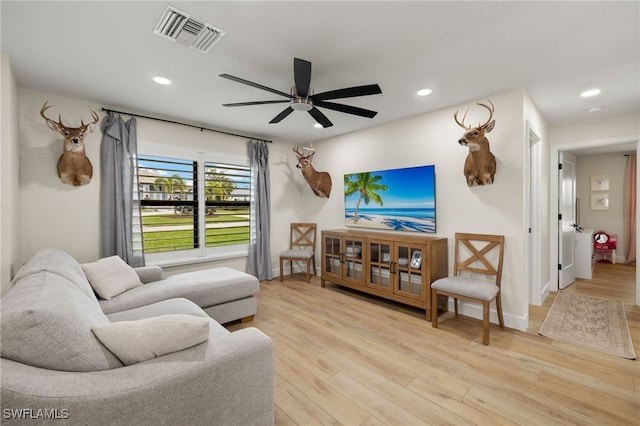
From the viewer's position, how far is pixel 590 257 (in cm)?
467

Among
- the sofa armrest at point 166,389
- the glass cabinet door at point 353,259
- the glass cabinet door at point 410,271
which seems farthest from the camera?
the glass cabinet door at point 353,259

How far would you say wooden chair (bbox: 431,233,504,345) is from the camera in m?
2.62

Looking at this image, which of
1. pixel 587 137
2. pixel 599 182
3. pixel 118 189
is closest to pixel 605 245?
pixel 599 182

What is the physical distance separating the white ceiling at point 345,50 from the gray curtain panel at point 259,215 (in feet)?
4.83

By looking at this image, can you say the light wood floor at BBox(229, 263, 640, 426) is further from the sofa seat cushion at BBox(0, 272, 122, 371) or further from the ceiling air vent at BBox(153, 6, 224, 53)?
the ceiling air vent at BBox(153, 6, 224, 53)

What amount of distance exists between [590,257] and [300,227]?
5.07 meters

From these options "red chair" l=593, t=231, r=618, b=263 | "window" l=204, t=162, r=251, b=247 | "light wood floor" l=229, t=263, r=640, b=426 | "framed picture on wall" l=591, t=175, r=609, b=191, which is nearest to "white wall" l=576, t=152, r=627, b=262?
"framed picture on wall" l=591, t=175, r=609, b=191

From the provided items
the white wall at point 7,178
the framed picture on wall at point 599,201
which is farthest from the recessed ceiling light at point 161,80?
the framed picture on wall at point 599,201

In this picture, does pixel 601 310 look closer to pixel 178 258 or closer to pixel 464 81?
pixel 464 81

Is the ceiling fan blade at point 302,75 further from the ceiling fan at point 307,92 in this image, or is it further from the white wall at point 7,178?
the white wall at point 7,178

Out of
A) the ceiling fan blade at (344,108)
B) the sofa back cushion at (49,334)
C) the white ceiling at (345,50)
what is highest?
the white ceiling at (345,50)

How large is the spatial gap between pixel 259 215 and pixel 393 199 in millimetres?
2243

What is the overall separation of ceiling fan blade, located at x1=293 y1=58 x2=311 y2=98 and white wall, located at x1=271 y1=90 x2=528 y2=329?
1961 millimetres

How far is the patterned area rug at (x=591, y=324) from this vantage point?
2.52 meters
